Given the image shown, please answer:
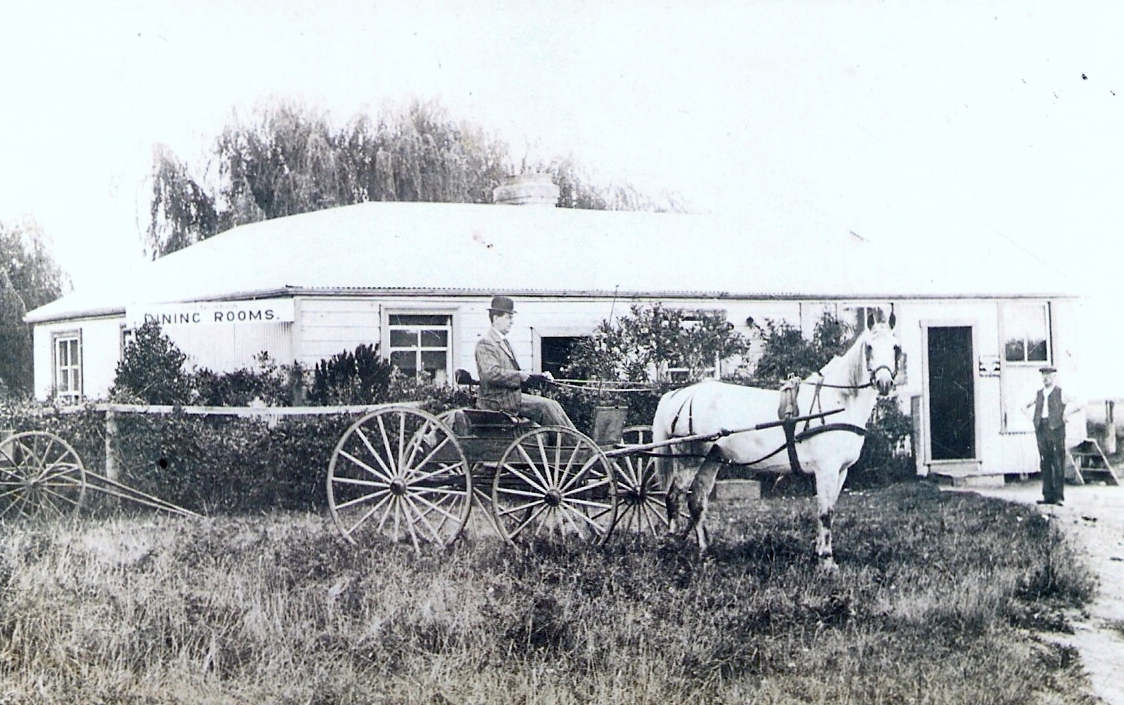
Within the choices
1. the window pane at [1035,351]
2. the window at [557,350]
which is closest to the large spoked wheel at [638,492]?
the window at [557,350]

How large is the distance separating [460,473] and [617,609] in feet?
3.46

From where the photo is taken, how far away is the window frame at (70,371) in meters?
4.26

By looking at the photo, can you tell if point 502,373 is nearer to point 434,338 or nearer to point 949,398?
point 434,338

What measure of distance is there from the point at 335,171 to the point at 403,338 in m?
1.03

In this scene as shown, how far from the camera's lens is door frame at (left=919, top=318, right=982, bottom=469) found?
14.9 ft

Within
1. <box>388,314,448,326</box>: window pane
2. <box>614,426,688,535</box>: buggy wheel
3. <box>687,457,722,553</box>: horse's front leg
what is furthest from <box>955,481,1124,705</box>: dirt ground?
<box>388,314,448,326</box>: window pane

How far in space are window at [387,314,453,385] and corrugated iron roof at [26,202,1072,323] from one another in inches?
6.4

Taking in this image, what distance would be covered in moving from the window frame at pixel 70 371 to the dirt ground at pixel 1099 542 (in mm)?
4747

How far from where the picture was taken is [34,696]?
391cm

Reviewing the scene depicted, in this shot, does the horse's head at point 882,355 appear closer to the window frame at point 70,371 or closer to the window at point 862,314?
the window at point 862,314

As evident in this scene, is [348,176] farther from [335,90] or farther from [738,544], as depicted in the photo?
[738,544]

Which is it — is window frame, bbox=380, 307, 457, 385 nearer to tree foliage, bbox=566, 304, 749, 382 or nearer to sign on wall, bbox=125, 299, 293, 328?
sign on wall, bbox=125, 299, 293, 328

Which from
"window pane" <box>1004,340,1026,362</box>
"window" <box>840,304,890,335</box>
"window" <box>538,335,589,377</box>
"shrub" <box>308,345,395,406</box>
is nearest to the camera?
"shrub" <box>308,345,395,406</box>

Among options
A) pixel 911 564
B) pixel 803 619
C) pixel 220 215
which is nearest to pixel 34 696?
pixel 220 215
